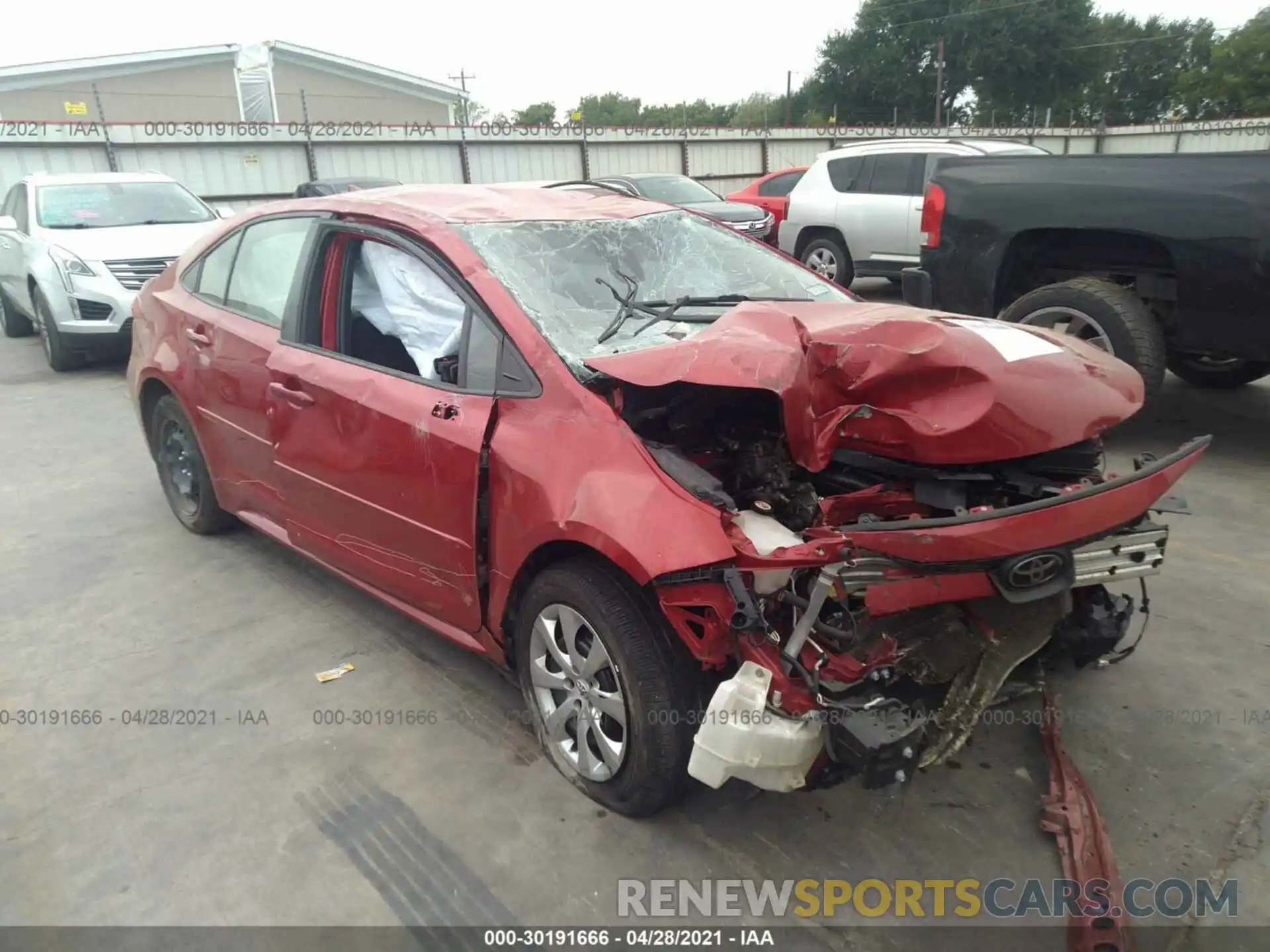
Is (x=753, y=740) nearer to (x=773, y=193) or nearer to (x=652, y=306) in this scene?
(x=652, y=306)

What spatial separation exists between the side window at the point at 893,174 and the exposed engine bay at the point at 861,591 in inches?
326

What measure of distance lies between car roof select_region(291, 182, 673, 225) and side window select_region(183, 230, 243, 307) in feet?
1.73

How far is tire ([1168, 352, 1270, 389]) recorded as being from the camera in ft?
19.5

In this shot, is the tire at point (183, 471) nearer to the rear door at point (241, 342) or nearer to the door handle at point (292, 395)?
the rear door at point (241, 342)

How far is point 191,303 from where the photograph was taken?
13.8 feet

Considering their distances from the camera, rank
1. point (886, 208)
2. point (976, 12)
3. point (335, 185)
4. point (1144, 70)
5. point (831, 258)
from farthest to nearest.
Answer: point (1144, 70) < point (976, 12) < point (335, 185) < point (831, 258) < point (886, 208)

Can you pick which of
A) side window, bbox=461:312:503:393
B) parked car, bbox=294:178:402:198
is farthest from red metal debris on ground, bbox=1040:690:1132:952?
parked car, bbox=294:178:402:198

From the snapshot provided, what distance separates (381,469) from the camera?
3045 mm

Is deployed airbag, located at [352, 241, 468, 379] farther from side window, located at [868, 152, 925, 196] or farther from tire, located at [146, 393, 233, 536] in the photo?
side window, located at [868, 152, 925, 196]

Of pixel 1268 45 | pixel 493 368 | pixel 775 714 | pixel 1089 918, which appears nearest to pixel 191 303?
pixel 493 368

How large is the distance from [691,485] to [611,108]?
253 feet

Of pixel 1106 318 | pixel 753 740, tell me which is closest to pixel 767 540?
pixel 753 740

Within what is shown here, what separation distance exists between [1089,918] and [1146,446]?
3.82 meters

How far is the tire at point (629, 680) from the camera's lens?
238 cm
